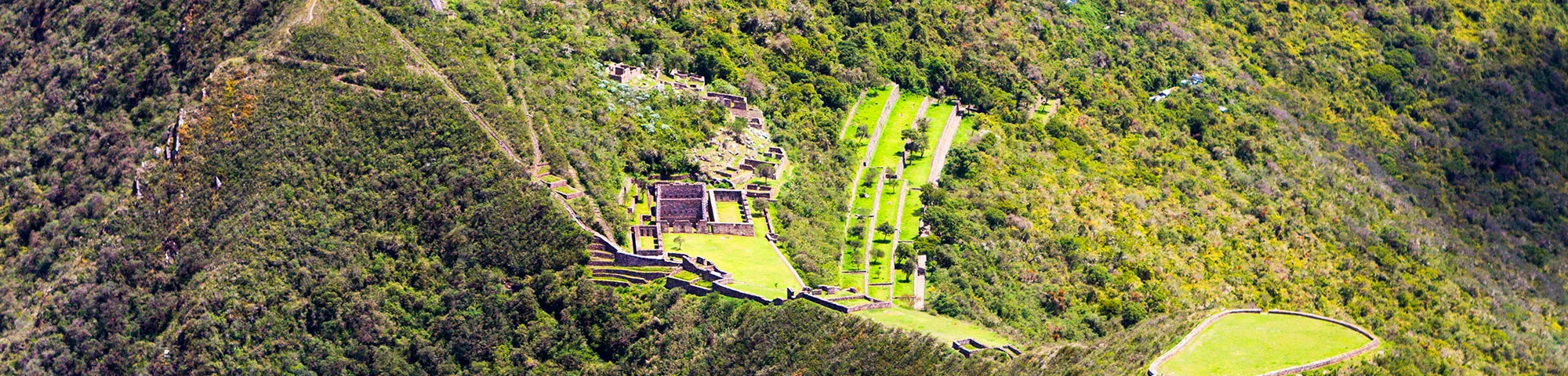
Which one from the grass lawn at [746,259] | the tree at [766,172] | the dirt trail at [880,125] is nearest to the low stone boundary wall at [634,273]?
the grass lawn at [746,259]

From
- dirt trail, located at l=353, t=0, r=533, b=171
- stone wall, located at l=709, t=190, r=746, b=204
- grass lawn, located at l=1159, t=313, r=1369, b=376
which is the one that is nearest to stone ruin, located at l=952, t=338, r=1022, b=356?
grass lawn, located at l=1159, t=313, r=1369, b=376

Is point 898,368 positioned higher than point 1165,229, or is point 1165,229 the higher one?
point 898,368

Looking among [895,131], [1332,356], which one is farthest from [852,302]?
[895,131]

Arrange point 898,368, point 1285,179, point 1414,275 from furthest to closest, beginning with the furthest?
point 1285,179, point 1414,275, point 898,368

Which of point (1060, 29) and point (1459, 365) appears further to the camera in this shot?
point (1060, 29)

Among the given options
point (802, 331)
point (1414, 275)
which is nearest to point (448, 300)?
point (802, 331)

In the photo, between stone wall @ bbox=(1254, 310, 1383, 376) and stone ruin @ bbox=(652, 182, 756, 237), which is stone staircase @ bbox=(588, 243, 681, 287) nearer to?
stone ruin @ bbox=(652, 182, 756, 237)

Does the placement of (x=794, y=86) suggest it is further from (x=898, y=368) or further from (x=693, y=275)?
(x=898, y=368)

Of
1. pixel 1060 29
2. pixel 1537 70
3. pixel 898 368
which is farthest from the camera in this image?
pixel 1537 70
